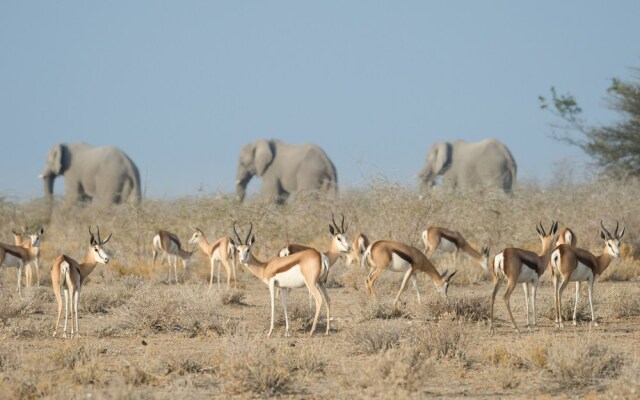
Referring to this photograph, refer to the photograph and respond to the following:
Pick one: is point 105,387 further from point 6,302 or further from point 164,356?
point 6,302

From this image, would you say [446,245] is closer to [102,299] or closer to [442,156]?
[102,299]

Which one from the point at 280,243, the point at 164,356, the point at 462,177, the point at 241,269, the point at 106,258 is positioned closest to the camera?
the point at 164,356

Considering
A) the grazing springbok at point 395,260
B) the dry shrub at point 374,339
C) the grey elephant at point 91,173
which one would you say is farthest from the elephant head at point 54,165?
the dry shrub at point 374,339

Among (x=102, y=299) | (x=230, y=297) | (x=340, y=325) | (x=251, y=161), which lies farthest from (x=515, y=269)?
(x=251, y=161)

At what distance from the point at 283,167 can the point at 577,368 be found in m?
25.9

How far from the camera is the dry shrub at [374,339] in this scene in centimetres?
961

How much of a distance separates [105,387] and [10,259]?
317 inches

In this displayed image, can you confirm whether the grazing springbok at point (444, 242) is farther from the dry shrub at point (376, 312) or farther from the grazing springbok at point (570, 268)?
A: the grazing springbok at point (570, 268)

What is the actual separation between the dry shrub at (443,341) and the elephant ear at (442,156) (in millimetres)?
24930

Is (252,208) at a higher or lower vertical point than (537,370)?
higher

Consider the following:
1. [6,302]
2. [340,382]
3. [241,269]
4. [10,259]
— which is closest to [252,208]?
[241,269]

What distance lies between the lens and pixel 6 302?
12.3 m

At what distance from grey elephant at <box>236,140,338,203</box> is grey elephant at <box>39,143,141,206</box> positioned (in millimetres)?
4011

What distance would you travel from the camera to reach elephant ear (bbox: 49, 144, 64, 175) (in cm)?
3508
